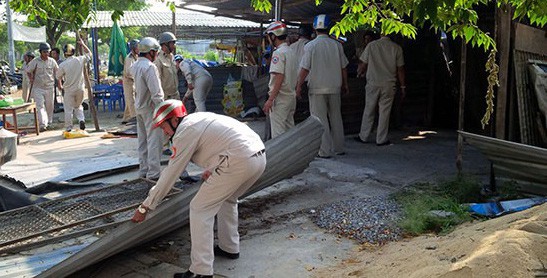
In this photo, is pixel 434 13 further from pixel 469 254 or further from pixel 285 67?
pixel 285 67

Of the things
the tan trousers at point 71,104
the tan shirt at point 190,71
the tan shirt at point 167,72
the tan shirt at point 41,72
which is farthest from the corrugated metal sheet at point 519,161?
the tan shirt at point 41,72

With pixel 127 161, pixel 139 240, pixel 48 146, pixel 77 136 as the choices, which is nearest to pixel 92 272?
pixel 139 240

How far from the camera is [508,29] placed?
5.77m

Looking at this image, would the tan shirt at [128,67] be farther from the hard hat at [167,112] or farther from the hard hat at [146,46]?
the hard hat at [167,112]

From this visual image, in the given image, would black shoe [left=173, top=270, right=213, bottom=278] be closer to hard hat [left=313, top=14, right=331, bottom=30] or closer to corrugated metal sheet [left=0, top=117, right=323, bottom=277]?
corrugated metal sheet [left=0, top=117, right=323, bottom=277]

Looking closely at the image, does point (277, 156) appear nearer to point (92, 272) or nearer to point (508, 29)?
point (92, 272)

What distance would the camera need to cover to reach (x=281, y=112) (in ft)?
22.8

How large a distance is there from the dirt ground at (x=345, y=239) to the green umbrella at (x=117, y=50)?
20.3 ft

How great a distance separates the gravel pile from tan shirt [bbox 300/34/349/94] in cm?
235

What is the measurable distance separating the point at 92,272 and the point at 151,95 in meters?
2.75

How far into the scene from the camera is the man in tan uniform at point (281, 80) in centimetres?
667

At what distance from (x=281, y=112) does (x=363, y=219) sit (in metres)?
2.34

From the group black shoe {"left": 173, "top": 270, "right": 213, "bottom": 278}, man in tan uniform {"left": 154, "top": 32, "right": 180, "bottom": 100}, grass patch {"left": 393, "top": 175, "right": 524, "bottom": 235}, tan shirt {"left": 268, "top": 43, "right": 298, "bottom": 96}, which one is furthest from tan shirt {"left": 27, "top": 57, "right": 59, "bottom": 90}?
black shoe {"left": 173, "top": 270, "right": 213, "bottom": 278}

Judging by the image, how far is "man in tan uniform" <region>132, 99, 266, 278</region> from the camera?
3775 millimetres
